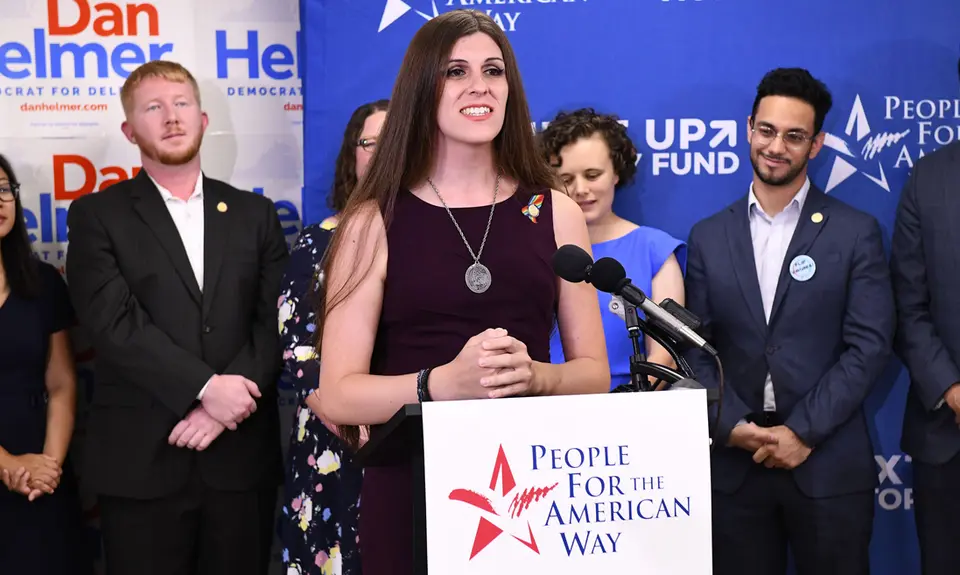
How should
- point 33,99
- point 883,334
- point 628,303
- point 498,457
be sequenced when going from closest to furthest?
point 498,457 < point 628,303 < point 883,334 < point 33,99

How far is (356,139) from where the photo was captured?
364 cm

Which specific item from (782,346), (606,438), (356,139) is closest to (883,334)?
(782,346)

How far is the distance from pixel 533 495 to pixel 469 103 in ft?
2.64

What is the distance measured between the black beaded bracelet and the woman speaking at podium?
0.04m

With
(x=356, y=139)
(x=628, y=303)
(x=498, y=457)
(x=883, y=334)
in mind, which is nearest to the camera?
(x=498, y=457)

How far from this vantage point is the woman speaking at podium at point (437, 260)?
1.90 meters

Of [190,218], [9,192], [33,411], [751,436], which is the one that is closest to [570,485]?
[751,436]

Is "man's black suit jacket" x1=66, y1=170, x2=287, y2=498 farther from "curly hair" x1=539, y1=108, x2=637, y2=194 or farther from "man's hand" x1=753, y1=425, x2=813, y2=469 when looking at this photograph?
"man's hand" x1=753, y1=425, x2=813, y2=469

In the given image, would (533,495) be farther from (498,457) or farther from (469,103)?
(469,103)

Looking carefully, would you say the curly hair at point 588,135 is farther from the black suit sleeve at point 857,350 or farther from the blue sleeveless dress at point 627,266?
the black suit sleeve at point 857,350

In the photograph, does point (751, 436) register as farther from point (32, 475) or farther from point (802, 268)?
point (32, 475)

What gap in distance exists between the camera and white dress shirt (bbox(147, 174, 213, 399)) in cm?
370

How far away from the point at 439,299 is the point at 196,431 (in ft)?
6.12

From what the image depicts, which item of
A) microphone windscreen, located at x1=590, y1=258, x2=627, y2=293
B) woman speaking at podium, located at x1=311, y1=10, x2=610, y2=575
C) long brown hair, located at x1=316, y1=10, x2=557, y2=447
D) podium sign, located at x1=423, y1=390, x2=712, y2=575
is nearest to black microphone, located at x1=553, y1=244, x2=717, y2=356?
microphone windscreen, located at x1=590, y1=258, x2=627, y2=293
